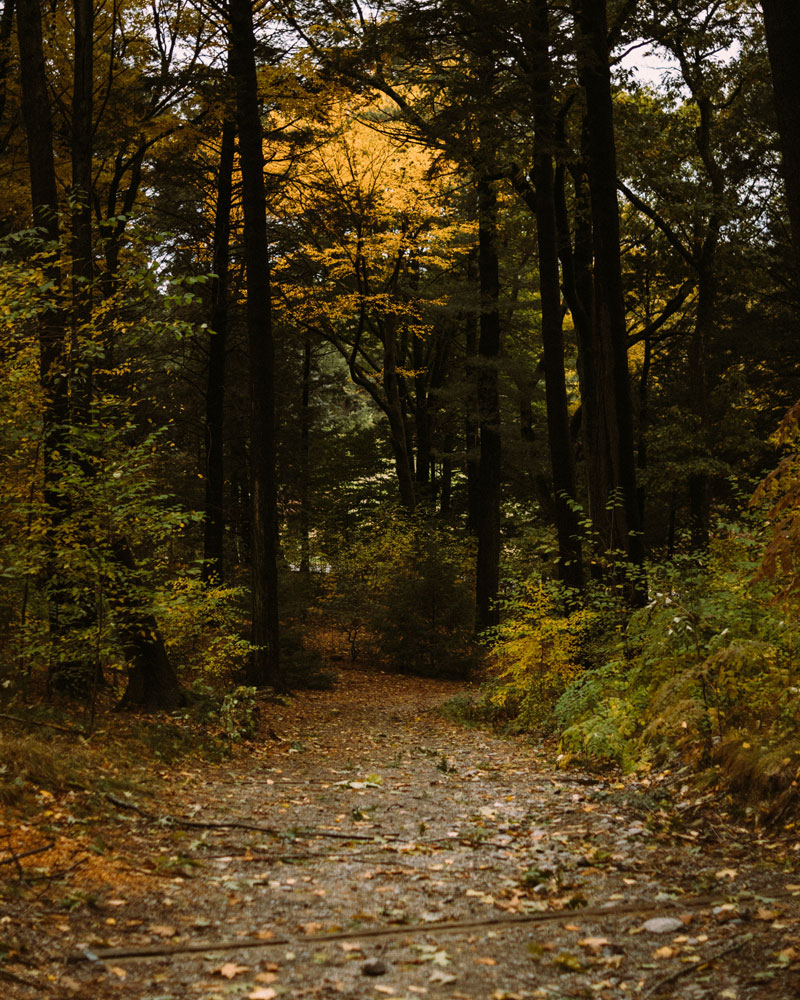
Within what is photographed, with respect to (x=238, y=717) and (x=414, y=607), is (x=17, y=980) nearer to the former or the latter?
(x=238, y=717)

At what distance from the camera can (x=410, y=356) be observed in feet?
97.9

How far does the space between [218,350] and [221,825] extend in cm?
1062

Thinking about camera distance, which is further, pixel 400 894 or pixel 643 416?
pixel 643 416

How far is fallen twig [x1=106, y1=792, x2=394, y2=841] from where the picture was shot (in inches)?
216

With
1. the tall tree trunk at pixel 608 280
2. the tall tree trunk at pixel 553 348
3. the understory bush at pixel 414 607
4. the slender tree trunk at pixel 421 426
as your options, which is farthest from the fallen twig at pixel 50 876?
the slender tree trunk at pixel 421 426

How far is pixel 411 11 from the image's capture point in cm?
1031

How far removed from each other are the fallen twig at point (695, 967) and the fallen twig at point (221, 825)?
2.51 meters

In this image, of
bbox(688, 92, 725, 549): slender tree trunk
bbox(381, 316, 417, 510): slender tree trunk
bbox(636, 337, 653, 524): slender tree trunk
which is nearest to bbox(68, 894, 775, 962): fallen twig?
bbox(688, 92, 725, 549): slender tree trunk

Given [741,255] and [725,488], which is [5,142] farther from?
[725,488]

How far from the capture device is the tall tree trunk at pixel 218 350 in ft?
47.4

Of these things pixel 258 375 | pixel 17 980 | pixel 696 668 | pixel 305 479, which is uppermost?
pixel 258 375

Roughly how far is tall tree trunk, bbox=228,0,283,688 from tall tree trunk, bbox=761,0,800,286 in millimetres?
8457

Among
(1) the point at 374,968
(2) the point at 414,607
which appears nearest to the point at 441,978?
(1) the point at 374,968

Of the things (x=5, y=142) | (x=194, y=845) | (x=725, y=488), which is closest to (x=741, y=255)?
(x=725, y=488)
